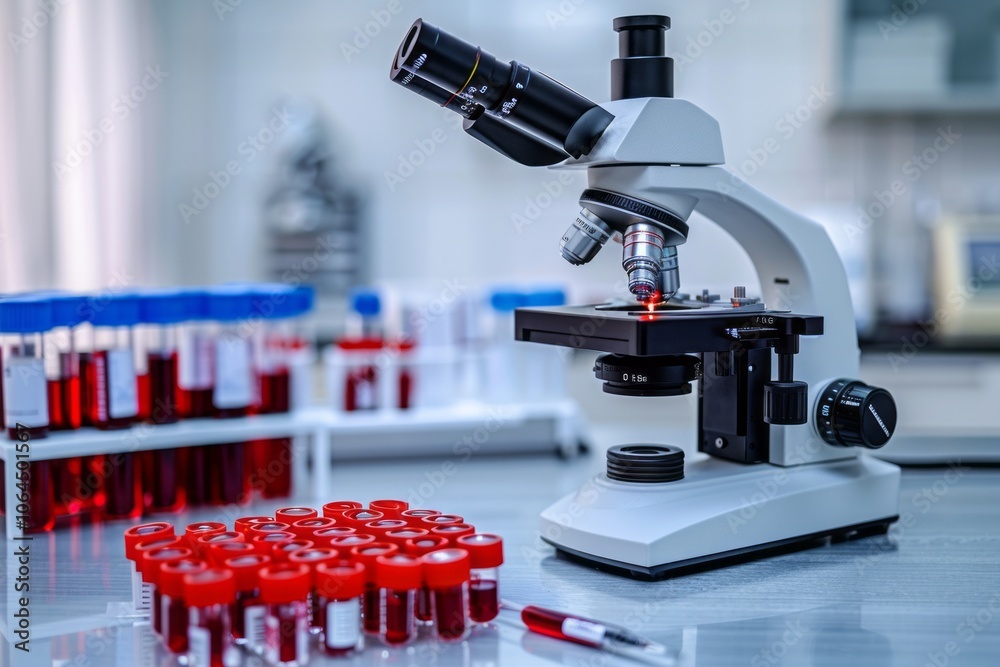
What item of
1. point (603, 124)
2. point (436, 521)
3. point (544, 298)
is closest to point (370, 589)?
point (436, 521)

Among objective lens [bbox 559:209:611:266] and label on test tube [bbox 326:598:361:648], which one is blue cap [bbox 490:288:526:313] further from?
label on test tube [bbox 326:598:361:648]

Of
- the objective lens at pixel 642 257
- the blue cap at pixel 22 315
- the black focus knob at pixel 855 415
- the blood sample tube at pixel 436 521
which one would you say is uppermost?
the objective lens at pixel 642 257

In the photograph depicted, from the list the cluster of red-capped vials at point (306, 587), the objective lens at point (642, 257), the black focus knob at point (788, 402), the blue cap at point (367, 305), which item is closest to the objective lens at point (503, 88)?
the objective lens at point (642, 257)

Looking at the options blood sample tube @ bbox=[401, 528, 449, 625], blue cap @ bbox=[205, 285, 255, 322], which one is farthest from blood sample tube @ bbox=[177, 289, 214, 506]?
blood sample tube @ bbox=[401, 528, 449, 625]

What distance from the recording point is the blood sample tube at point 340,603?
789 mm

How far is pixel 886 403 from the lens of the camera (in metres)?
1.12

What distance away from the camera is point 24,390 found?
117 cm

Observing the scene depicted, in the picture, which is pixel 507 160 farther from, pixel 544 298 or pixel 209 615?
pixel 209 615

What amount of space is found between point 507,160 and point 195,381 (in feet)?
5.96

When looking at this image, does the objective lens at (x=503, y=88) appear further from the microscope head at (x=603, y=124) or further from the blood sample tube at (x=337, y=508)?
the blood sample tube at (x=337, y=508)

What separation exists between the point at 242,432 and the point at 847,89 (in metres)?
2.15

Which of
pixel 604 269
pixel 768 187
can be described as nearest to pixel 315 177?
pixel 604 269

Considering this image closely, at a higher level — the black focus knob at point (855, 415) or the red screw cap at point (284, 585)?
the black focus knob at point (855, 415)

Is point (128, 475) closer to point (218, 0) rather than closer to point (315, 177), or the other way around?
point (315, 177)
